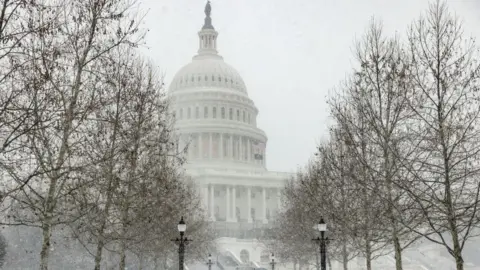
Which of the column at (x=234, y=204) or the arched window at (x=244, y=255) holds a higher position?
the column at (x=234, y=204)

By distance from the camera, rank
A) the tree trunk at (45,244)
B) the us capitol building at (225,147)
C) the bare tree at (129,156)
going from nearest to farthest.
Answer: the tree trunk at (45,244) → the bare tree at (129,156) → the us capitol building at (225,147)

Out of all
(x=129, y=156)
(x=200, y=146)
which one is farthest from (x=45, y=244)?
(x=200, y=146)

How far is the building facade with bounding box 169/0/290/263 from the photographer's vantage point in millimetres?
128875

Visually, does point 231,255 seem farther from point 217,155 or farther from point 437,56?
point 437,56

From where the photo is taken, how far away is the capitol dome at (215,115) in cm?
14438

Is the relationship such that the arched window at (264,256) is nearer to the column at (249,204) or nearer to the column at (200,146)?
the column at (249,204)

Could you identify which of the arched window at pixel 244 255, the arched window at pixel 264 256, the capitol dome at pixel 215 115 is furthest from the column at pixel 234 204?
the arched window at pixel 244 255

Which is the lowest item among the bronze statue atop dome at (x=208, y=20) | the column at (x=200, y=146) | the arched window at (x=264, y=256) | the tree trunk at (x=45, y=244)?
the tree trunk at (x=45, y=244)

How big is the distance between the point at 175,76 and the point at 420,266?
319 feet

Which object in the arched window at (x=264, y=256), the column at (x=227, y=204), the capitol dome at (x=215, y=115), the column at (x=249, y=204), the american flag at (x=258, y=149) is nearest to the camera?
the arched window at (x=264, y=256)

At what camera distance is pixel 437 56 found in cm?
2188

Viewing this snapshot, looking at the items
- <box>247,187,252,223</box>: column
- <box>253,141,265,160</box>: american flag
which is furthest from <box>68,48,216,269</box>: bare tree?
<box>253,141,265,160</box>: american flag

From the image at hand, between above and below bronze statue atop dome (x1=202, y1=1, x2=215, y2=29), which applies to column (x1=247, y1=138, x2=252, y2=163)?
below

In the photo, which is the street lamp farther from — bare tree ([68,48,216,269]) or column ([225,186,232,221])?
column ([225,186,232,221])
